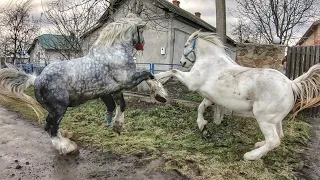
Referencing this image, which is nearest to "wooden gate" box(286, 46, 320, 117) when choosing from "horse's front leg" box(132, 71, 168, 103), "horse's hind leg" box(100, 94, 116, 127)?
"horse's front leg" box(132, 71, 168, 103)

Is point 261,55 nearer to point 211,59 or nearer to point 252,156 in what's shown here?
point 211,59

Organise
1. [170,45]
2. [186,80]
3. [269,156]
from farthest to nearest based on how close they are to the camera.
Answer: [170,45] → [186,80] → [269,156]

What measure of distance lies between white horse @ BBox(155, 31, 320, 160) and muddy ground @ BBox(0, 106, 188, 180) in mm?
1368

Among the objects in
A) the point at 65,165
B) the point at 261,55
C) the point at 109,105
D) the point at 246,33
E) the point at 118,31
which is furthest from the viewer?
the point at 246,33

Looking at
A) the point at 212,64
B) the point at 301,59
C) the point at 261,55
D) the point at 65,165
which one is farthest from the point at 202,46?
the point at 301,59

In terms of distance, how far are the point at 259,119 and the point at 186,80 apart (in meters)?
1.46

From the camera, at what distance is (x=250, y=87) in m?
4.60

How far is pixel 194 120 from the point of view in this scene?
260 inches

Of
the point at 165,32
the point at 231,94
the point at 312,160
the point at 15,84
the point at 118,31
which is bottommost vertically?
the point at 312,160

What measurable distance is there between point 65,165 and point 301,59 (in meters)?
6.64

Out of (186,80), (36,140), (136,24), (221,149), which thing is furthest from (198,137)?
(36,140)

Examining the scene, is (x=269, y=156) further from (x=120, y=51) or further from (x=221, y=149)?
(x=120, y=51)

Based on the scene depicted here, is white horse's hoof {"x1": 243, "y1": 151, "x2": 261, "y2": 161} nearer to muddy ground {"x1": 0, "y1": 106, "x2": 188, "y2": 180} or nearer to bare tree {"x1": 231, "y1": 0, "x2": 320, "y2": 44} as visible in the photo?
muddy ground {"x1": 0, "y1": 106, "x2": 188, "y2": 180}

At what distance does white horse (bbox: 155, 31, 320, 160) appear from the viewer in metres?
4.41
